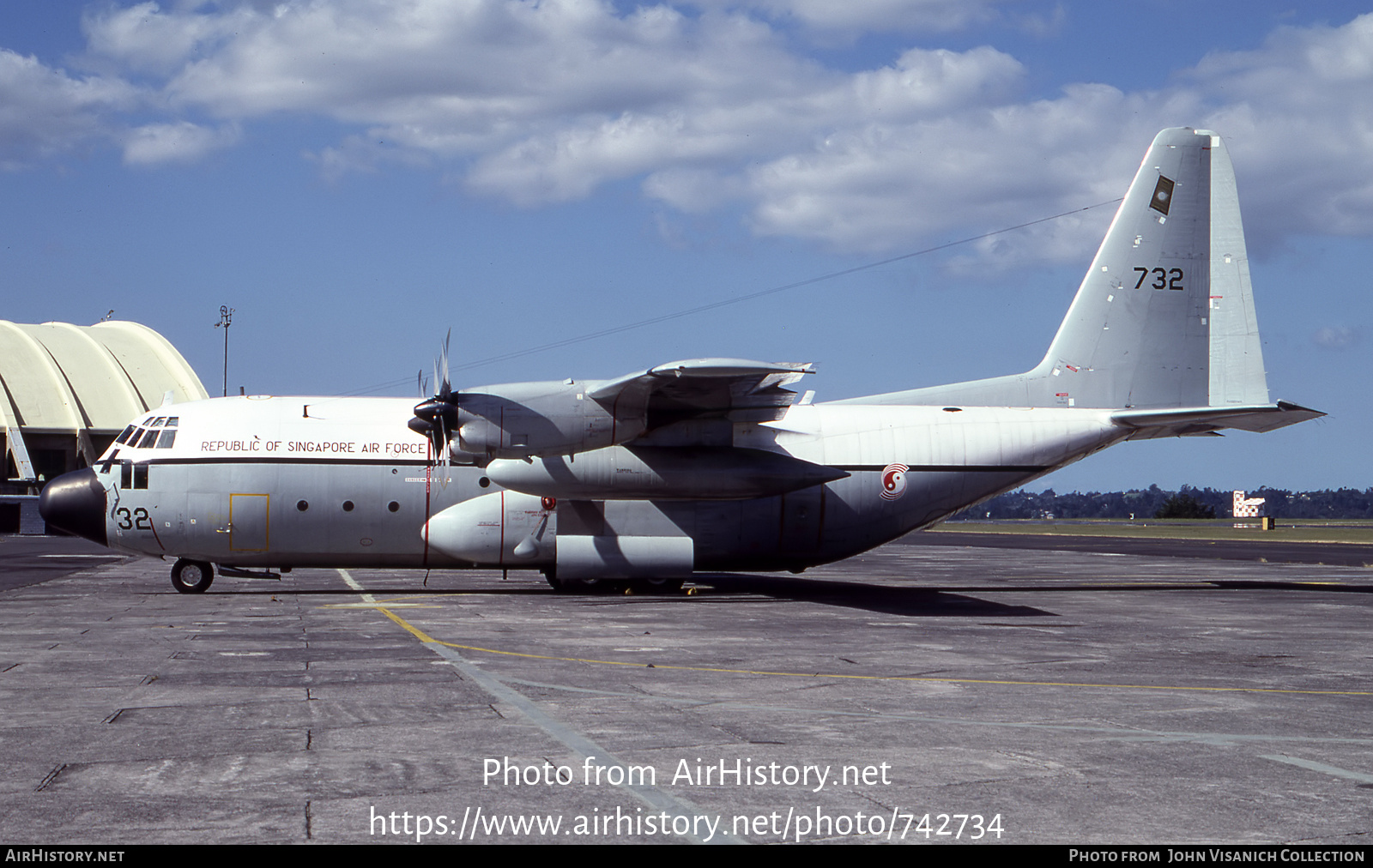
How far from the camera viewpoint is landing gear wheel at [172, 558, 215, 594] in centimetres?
2441

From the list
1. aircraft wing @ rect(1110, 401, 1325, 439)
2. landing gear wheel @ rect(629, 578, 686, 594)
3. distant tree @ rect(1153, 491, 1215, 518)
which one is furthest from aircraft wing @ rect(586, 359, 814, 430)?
distant tree @ rect(1153, 491, 1215, 518)

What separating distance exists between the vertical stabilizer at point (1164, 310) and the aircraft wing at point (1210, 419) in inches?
28.3

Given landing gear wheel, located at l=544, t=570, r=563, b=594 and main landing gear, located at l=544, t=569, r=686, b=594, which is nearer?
main landing gear, located at l=544, t=569, r=686, b=594

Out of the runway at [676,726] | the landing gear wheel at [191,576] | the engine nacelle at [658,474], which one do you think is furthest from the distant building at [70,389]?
the runway at [676,726]

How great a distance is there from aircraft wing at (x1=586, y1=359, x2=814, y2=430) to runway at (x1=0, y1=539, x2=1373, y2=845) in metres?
4.08

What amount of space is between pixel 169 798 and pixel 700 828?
3313 mm

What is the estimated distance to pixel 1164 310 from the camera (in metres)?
27.0

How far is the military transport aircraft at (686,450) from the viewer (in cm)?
2267

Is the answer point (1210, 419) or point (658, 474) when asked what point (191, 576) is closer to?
point (658, 474)

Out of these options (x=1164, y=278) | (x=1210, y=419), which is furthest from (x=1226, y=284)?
(x=1210, y=419)

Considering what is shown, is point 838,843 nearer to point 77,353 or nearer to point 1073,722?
point 1073,722

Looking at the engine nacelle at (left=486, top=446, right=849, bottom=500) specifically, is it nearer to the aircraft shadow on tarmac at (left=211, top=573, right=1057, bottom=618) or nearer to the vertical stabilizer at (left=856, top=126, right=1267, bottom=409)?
the aircraft shadow on tarmac at (left=211, top=573, right=1057, bottom=618)

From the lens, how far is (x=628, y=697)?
1129cm

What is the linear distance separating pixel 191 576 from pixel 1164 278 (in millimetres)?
23045
